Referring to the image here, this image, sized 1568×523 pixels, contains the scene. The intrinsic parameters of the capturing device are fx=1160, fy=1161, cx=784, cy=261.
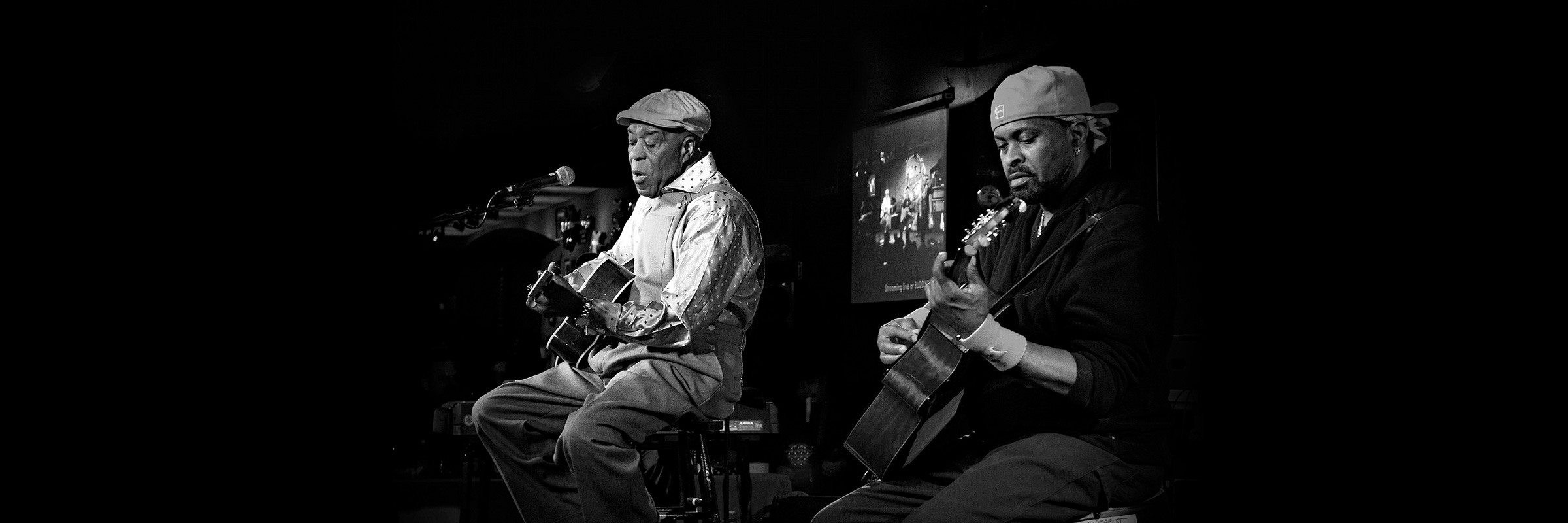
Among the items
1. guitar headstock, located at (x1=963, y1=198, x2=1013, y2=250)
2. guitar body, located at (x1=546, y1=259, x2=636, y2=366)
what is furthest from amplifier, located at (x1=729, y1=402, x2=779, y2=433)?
guitar headstock, located at (x1=963, y1=198, x2=1013, y2=250)

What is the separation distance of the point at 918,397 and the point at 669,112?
5.30 ft

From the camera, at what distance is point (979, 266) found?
8.20ft

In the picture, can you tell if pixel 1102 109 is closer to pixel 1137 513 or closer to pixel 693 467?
pixel 1137 513

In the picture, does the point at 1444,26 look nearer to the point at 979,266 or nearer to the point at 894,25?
the point at 979,266

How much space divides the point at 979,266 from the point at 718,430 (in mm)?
1185

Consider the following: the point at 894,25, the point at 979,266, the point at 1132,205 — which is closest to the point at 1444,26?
the point at 1132,205

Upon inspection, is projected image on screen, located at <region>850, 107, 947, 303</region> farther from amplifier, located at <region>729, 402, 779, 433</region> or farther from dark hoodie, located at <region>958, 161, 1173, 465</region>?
dark hoodie, located at <region>958, 161, 1173, 465</region>

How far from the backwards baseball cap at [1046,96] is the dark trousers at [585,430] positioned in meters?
1.26

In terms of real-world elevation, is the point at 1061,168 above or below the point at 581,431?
above

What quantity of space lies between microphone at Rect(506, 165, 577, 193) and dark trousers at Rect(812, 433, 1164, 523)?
1710 millimetres

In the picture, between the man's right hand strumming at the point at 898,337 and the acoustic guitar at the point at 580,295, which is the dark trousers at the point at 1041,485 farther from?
the acoustic guitar at the point at 580,295

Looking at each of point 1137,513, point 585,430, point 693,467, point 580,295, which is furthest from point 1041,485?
point 693,467

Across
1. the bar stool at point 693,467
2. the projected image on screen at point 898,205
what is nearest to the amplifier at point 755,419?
the bar stool at point 693,467

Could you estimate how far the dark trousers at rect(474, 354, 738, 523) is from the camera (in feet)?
9.70
